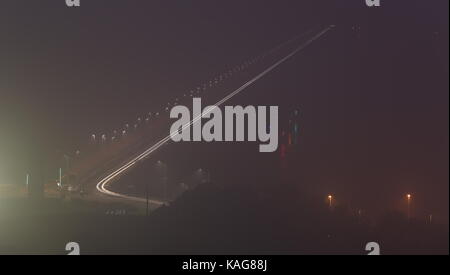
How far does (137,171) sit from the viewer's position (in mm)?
79750

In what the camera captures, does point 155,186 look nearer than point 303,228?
No

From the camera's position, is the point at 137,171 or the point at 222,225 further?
the point at 137,171

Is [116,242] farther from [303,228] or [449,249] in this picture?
[449,249]

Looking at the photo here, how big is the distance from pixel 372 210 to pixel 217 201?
17196 mm

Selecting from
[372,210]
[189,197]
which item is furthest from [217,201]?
[372,210]

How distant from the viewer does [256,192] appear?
51.1 m

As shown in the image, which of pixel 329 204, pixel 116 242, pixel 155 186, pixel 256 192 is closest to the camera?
pixel 116 242

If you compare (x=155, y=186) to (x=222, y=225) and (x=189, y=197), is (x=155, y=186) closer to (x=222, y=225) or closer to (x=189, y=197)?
(x=189, y=197)

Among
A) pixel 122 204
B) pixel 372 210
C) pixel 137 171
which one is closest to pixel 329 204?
pixel 372 210

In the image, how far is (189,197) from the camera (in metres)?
49.3

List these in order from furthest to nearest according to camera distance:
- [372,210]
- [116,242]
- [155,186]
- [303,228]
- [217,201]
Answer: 1. [155,186]
2. [372,210]
3. [217,201]
4. [303,228]
5. [116,242]
